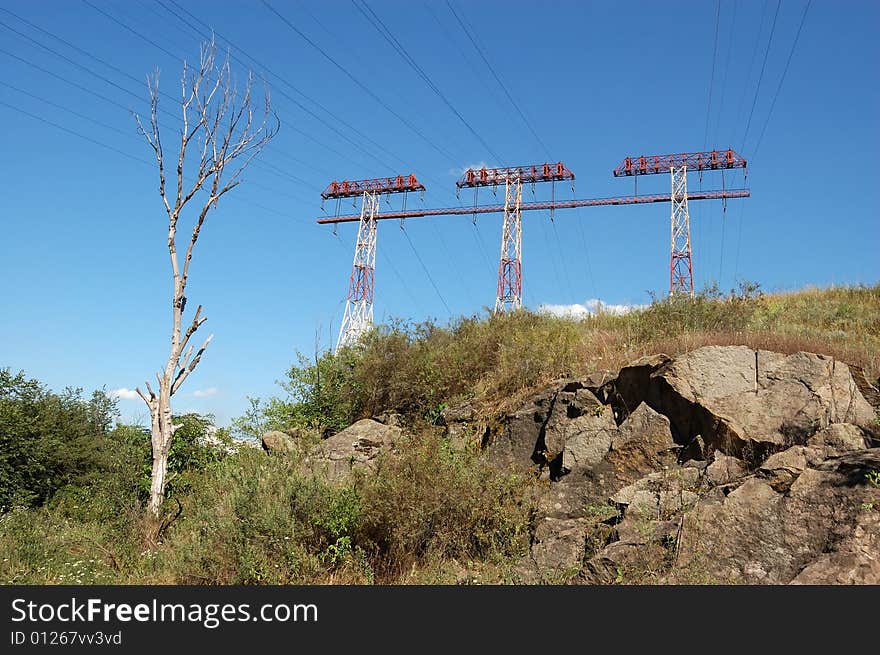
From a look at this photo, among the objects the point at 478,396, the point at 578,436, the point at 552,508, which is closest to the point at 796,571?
the point at 552,508

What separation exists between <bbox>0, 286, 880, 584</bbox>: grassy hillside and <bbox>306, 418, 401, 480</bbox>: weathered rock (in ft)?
1.64

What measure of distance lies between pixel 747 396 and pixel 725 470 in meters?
1.44

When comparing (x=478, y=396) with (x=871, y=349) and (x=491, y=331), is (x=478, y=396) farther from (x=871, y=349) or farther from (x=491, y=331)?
(x=871, y=349)

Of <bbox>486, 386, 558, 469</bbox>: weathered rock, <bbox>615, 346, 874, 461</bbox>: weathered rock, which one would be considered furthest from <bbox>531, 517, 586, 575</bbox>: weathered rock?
<bbox>615, 346, 874, 461</bbox>: weathered rock

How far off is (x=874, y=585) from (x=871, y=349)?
660cm

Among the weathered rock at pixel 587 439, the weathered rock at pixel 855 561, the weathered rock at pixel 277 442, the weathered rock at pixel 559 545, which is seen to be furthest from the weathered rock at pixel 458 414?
the weathered rock at pixel 855 561

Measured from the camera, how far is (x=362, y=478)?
8.74 metres

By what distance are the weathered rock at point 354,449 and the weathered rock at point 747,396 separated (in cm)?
421

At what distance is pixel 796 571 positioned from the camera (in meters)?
6.05

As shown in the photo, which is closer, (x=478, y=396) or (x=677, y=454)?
(x=677, y=454)

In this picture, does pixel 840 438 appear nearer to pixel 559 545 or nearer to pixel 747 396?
pixel 747 396

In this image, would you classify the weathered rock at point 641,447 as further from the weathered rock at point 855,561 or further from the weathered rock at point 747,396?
the weathered rock at point 855,561

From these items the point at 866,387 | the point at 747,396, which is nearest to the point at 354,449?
the point at 747,396

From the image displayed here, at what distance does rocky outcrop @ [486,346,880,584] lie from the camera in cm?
626
